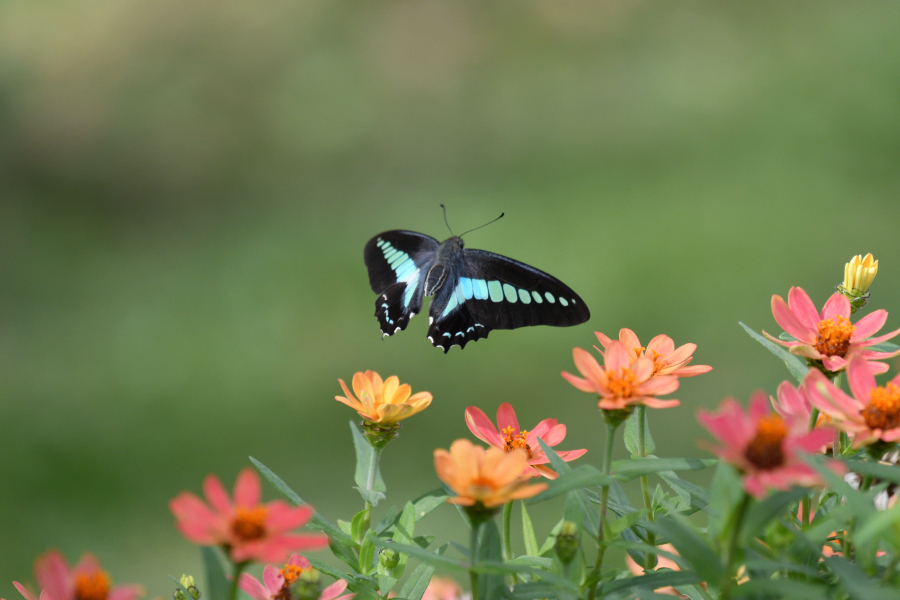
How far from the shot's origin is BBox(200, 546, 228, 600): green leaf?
0.53 meters

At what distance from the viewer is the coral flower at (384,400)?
82 cm

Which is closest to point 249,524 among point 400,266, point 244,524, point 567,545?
point 244,524

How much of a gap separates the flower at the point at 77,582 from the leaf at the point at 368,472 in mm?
290

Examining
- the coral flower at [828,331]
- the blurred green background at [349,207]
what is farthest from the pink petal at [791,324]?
the blurred green background at [349,207]

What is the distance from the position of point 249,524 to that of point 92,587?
0.40ft

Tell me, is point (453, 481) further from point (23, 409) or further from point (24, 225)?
point (24, 225)

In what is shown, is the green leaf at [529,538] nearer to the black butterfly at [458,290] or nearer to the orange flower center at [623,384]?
the orange flower center at [623,384]

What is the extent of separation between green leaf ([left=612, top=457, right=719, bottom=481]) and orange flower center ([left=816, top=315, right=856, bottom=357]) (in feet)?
0.73

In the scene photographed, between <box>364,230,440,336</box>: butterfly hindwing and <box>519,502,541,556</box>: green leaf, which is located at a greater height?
<box>364,230,440,336</box>: butterfly hindwing

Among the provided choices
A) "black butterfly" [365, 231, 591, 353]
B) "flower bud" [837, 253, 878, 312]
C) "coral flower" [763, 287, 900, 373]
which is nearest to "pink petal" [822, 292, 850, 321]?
"coral flower" [763, 287, 900, 373]

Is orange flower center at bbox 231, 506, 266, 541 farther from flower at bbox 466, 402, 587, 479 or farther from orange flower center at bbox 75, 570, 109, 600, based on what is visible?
flower at bbox 466, 402, 587, 479

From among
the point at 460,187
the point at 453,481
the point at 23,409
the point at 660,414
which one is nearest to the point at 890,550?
the point at 453,481

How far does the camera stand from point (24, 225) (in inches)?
149

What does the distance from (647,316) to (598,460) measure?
69 cm
